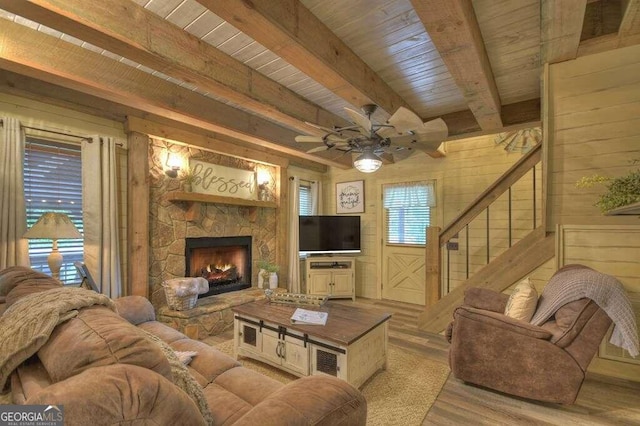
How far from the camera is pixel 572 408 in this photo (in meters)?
2.12

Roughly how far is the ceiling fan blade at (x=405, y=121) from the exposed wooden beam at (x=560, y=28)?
37.9 inches

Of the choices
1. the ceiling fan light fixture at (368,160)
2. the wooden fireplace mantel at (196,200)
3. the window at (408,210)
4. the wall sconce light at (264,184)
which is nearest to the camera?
the ceiling fan light fixture at (368,160)

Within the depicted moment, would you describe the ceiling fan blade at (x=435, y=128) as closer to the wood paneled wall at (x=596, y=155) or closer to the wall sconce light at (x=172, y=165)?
the wood paneled wall at (x=596, y=155)

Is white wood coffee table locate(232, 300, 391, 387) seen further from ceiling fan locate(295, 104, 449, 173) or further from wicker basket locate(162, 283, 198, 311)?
ceiling fan locate(295, 104, 449, 173)

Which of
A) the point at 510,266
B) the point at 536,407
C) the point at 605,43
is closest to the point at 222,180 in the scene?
the point at 510,266

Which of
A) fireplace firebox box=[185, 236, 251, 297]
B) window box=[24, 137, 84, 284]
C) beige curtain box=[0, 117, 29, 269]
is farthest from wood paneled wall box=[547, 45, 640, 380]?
beige curtain box=[0, 117, 29, 269]

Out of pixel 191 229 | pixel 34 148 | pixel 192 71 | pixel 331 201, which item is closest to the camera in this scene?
pixel 192 71

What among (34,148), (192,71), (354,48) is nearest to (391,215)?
(354,48)

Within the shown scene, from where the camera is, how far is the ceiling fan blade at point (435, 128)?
223cm

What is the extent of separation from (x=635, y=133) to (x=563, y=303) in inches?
63.6

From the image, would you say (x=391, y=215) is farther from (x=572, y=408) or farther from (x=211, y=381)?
(x=211, y=381)

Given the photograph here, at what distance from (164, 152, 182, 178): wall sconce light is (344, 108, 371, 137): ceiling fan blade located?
2518 millimetres

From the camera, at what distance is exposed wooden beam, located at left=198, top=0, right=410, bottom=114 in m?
1.58

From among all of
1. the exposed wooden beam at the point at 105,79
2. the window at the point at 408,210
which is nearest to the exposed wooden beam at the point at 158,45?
the exposed wooden beam at the point at 105,79
